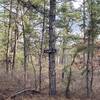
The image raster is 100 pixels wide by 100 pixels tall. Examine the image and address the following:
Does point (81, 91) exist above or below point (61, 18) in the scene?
below

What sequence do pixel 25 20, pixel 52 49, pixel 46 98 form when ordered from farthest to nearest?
pixel 25 20 → pixel 52 49 → pixel 46 98

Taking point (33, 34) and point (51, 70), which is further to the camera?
point (33, 34)

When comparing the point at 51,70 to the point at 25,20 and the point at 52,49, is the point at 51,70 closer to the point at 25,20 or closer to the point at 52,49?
the point at 52,49

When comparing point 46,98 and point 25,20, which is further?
point 25,20

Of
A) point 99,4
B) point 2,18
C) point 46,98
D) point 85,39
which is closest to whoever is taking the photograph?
point 46,98

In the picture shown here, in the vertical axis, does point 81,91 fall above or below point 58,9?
below

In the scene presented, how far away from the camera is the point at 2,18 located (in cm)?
2972

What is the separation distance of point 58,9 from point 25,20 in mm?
3050

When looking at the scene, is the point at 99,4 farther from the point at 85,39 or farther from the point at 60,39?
the point at 60,39

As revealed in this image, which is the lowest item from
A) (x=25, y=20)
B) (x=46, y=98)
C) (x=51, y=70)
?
(x=46, y=98)

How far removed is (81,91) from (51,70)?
7876 mm

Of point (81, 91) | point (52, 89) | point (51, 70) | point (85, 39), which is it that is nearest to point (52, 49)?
point (51, 70)

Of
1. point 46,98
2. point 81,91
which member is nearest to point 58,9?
point 81,91

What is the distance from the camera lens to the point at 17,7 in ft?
82.5
